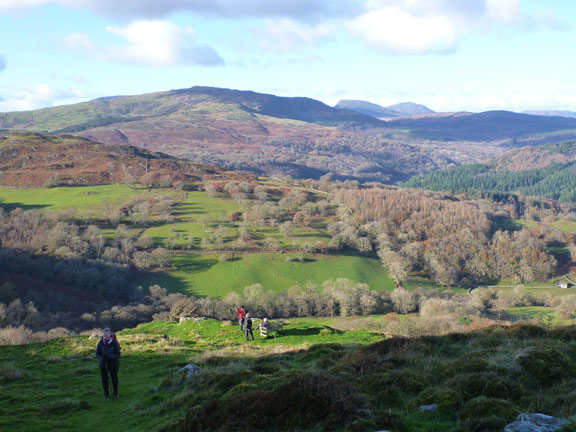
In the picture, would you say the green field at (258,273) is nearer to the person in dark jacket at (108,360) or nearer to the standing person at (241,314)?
the standing person at (241,314)

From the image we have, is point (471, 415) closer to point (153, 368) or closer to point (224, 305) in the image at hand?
Result: point (153, 368)

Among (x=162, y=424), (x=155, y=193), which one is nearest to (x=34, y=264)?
(x=155, y=193)

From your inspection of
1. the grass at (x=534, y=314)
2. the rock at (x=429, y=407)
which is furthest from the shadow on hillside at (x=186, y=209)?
the rock at (x=429, y=407)

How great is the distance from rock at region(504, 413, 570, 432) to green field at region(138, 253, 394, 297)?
68561 mm

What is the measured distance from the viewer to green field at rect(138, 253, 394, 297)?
7662 cm

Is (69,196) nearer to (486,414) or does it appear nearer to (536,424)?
(486,414)

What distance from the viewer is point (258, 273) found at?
267 ft

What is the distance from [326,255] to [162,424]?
8447 cm

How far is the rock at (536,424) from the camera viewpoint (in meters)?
7.54

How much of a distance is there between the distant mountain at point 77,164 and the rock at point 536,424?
13581 centimetres

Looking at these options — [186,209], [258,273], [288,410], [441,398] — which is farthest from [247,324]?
[186,209]

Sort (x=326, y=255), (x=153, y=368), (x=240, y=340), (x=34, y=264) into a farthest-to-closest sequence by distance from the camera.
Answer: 1. (x=326, y=255)
2. (x=34, y=264)
3. (x=240, y=340)
4. (x=153, y=368)

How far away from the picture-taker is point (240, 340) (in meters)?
25.7

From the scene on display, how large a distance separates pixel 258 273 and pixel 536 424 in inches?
2947
